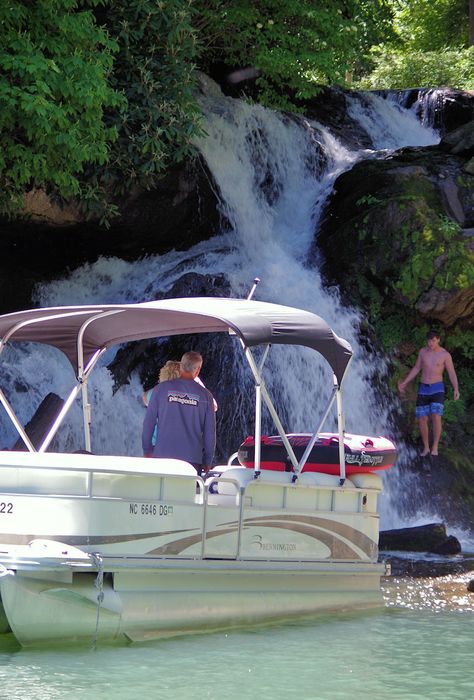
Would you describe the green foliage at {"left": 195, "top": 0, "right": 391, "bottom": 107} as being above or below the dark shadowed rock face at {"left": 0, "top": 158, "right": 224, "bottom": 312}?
above

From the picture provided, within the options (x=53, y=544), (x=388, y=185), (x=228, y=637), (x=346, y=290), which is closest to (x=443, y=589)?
(x=228, y=637)

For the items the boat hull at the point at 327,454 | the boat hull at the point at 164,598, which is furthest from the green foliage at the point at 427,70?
the boat hull at the point at 164,598

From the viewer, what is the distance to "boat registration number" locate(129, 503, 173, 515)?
828 centimetres

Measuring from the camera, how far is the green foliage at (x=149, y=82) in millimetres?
17594

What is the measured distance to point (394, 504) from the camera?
16.5 metres

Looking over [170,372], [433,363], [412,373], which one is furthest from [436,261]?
[170,372]

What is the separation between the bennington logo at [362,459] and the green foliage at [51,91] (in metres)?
7.13

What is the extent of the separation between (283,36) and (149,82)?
302cm

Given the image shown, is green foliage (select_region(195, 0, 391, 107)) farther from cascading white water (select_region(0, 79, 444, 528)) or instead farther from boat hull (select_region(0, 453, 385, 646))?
boat hull (select_region(0, 453, 385, 646))

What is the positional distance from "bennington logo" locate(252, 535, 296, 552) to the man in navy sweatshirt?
3.36 feet

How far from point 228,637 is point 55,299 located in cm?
1116

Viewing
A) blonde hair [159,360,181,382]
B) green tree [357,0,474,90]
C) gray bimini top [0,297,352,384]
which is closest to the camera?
gray bimini top [0,297,352,384]

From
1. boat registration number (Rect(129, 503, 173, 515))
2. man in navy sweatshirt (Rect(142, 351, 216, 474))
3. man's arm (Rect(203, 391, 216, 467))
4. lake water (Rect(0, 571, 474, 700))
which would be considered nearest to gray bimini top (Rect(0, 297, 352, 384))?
man in navy sweatshirt (Rect(142, 351, 216, 474))

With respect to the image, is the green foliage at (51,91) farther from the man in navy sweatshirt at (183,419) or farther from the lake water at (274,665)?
the lake water at (274,665)
